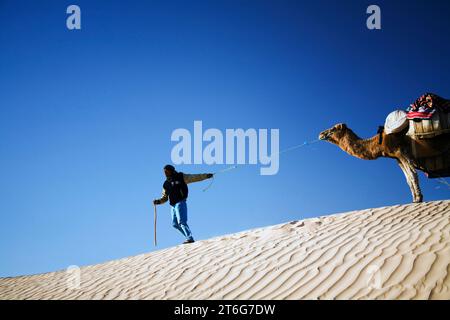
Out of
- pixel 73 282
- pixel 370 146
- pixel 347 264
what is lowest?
pixel 73 282

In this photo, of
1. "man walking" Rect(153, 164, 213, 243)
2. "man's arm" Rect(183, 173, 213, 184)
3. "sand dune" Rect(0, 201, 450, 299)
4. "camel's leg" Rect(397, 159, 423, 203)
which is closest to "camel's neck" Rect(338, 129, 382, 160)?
"camel's leg" Rect(397, 159, 423, 203)

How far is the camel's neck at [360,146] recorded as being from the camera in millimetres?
10248

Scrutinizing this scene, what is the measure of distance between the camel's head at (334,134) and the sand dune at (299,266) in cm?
271

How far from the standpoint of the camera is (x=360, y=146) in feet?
34.4

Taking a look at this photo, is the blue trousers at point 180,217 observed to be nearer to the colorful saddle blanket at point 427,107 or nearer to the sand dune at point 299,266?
the sand dune at point 299,266

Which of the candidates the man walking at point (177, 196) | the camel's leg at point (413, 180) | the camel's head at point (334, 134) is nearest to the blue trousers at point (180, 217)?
the man walking at point (177, 196)

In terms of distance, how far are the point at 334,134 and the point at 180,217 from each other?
17.3 feet

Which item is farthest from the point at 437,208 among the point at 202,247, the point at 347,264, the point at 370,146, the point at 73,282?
the point at 73,282

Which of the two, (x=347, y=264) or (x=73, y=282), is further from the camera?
(x=73, y=282)

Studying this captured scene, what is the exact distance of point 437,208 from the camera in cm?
832
